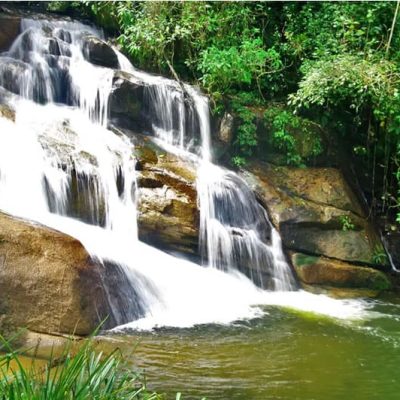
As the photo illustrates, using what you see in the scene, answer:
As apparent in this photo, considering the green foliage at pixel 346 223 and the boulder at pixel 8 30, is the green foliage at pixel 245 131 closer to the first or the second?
the green foliage at pixel 346 223

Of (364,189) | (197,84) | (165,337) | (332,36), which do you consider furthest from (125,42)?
(165,337)

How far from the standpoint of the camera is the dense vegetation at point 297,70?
31.6ft

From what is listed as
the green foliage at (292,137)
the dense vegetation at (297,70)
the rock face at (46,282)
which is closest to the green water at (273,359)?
the rock face at (46,282)

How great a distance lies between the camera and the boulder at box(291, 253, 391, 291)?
8.58 m

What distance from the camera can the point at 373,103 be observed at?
9727 mm

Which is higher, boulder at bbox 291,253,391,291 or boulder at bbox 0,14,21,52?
boulder at bbox 0,14,21,52

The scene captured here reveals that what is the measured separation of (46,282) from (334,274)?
197 inches

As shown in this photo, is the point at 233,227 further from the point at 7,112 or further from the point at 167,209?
the point at 7,112

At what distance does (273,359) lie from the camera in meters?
5.34

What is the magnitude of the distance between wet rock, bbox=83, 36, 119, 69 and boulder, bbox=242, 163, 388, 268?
13.2 feet

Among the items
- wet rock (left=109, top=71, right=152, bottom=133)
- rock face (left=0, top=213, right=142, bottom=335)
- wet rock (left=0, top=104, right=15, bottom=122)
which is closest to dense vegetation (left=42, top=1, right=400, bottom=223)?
wet rock (left=109, top=71, right=152, bottom=133)

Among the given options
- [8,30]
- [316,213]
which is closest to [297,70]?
[316,213]

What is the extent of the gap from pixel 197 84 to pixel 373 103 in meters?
3.68

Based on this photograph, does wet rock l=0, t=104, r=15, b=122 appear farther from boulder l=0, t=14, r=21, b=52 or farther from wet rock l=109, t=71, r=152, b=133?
boulder l=0, t=14, r=21, b=52
